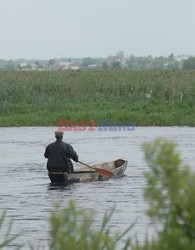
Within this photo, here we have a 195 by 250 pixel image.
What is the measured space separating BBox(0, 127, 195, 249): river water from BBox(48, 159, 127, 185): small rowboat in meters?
0.21

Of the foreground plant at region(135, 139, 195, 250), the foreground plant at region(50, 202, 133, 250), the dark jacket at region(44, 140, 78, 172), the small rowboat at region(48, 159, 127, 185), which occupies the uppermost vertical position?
the foreground plant at region(135, 139, 195, 250)

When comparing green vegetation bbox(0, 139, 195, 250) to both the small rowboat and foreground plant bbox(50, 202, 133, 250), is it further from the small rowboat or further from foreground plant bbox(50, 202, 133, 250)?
the small rowboat

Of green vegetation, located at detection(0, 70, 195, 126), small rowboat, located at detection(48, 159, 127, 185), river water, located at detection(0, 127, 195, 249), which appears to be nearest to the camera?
river water, located at detection(0, 127, 195, 249)

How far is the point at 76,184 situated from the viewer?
20.5 metres

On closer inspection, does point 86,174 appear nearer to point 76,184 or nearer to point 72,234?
point 76,184

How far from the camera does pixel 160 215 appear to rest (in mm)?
3770

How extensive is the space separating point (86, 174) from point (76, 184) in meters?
0.61

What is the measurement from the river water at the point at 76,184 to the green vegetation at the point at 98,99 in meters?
1.27

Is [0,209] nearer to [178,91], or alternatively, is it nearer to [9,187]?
[9,187]

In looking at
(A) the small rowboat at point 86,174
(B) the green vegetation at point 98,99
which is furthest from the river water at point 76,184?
(B) the green vegetation at point 98,99

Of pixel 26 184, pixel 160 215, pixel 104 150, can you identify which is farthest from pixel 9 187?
pixel 160 215

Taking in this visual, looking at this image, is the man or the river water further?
the man

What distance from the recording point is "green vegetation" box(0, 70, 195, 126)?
3722cm

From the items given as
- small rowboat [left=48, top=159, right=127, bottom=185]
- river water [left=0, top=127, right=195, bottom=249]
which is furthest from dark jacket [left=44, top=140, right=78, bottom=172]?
river water [left=0, top=127, right=195, bottom=249]
